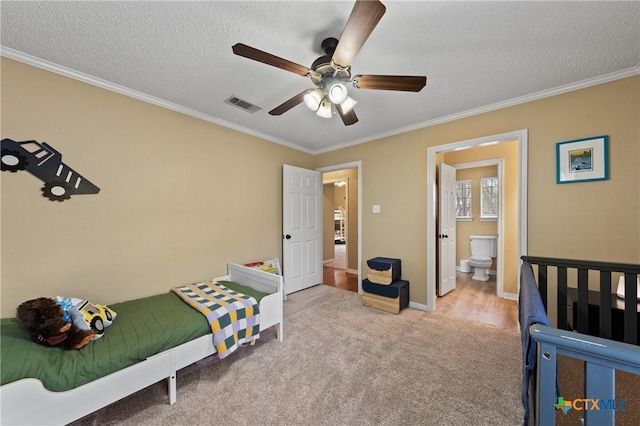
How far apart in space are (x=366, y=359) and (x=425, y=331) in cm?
88

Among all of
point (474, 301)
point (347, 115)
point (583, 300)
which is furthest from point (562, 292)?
point (347, 115)

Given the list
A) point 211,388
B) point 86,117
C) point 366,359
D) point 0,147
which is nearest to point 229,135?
point 86,117

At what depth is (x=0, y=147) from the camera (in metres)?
1.73

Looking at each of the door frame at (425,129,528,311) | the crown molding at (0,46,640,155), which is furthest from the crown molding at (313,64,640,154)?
the door frame at (425,129,528,311)

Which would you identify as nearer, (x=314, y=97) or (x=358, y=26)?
(x=358, y=26)

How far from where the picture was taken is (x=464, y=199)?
5.00m

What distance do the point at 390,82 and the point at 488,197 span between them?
14.0 feet

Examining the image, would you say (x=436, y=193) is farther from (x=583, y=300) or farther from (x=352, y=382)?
(x=352, y=382)

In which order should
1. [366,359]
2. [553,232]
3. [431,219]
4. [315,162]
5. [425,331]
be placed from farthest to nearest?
[315,162], [431,219], [425,331], [553,232], [366,359]

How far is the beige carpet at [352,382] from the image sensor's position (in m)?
1.50

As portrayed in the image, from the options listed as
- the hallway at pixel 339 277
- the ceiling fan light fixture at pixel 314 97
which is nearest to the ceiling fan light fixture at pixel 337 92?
the ceiling fan light fixture at pixel 314 97

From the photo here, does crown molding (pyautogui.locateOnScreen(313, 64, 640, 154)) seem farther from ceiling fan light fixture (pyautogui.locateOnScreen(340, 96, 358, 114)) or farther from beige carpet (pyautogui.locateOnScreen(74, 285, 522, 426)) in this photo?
beige carpet (pyautogui.locateOnScreen(74, 285, 522, 426))

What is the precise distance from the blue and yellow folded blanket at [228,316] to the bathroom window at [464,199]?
464cm

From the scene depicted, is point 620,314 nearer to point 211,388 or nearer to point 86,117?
point 211,388
